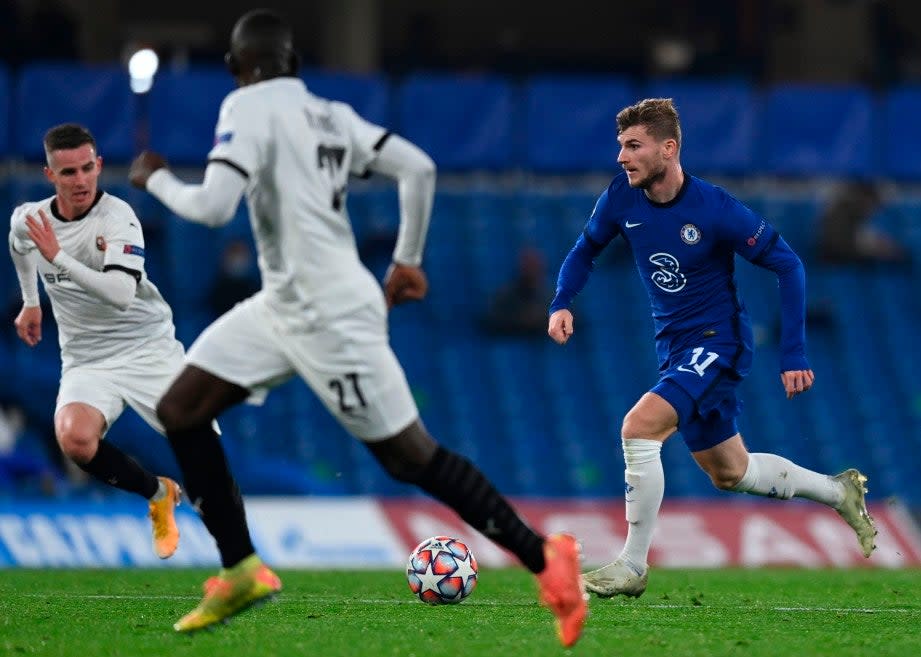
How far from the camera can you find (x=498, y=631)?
7902 mm

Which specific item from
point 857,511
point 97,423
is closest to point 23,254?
point 97,423

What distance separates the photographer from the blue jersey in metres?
8.95

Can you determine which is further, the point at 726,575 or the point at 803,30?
the point at 803,30

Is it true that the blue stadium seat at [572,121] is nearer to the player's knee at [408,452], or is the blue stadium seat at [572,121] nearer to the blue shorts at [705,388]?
the blue shorts at [705,388]

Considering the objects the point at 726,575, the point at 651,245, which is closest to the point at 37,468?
the point at 726,575

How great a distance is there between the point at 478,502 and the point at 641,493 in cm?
199

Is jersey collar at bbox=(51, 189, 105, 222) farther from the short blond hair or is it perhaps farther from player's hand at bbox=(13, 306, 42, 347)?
the short blond hair

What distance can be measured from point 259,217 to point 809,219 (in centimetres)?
1826

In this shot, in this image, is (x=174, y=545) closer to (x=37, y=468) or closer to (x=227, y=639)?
(x=227, y=639)

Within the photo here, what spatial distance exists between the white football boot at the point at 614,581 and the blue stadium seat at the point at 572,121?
570 inches

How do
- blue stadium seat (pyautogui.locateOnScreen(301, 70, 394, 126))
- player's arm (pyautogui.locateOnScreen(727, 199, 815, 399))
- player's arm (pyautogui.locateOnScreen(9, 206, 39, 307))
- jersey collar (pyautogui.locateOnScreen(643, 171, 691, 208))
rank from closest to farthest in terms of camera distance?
player's arm (pyautogui.locateOnScreen(727, 199, 815, 399)) < jersey collar (pyautogui.locateOnScreen(643, 171, 691, 208)) < player's arm (pyautogui.locateOnScreen(9, 206, 39, 307)) < blue stadium seat (pyautogui.locateOnScreen(301, 70, 394, 126))

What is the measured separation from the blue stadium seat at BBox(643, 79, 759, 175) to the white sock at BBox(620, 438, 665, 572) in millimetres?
14636

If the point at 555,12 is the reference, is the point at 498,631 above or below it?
below

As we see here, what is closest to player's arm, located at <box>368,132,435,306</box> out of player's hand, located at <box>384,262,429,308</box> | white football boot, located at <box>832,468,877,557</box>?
player's hand, located at <box>384,262,429,308</box>
